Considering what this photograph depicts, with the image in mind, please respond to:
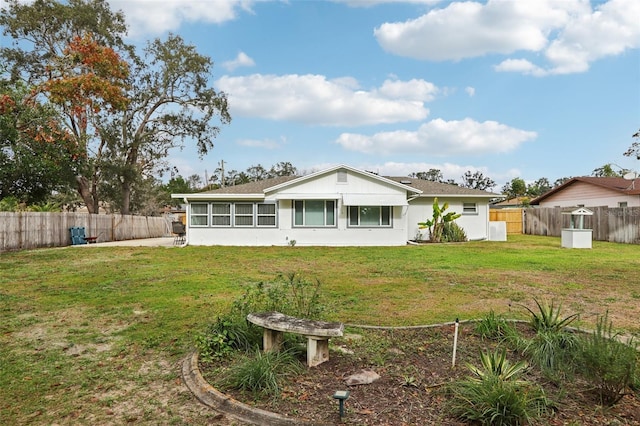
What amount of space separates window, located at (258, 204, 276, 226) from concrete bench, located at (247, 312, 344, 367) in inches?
568

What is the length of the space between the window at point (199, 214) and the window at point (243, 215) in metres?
1.34

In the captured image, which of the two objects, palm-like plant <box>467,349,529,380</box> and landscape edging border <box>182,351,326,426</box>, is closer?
landscape edging border <box>182,351,326,426</box>

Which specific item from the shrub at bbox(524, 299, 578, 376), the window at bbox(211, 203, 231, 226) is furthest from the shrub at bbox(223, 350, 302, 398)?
the window at bbox(211, 203, 231, 226)

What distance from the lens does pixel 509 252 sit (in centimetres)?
1459

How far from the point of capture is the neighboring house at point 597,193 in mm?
22533

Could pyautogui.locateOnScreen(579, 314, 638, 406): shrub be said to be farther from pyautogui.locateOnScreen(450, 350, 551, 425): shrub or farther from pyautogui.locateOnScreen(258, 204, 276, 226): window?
pyautogui.locateOnScreen(258, 204, 276, 226): window

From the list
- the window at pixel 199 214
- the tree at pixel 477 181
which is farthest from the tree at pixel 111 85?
the tree at pixel 477 181

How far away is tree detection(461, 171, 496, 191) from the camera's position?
203 feet

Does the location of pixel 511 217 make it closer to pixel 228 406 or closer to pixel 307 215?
pixel 307 215

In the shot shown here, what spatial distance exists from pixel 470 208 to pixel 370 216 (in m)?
5.82

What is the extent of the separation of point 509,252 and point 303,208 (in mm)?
8825

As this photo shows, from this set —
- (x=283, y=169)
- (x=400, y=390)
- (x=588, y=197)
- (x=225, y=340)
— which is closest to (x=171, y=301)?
(x=225, y=340)

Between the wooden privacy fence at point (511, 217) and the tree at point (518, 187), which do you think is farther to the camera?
the tree at point (518, 187)

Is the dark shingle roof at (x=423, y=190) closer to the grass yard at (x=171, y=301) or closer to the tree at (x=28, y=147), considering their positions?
the grass yard at (x=171, y=301)
